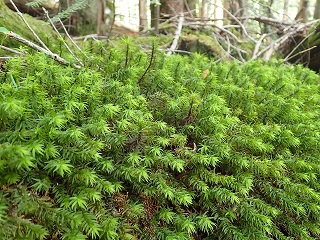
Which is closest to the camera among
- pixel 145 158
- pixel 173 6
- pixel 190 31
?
pixel 145 158

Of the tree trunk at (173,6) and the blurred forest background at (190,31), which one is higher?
the tree trunk at (173,6)

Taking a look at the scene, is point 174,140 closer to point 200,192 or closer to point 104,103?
point 200,192

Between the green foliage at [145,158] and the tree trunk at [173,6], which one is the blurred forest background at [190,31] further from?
the green foliage at [145,158]

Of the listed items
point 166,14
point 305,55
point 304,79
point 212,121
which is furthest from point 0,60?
point 305,55

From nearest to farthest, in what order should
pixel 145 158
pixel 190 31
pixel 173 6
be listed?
pixel 145 158 → pixel 190 31 → pixel 173 6

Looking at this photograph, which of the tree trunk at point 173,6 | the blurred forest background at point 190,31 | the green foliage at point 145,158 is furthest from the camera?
the tree trunk at point 173,6

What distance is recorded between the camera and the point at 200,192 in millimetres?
1414

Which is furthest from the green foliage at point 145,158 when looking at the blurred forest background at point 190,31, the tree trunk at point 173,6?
the tree trunk at point 173,6

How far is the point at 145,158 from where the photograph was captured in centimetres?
133

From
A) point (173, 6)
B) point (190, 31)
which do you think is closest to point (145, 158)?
point (190, 31)

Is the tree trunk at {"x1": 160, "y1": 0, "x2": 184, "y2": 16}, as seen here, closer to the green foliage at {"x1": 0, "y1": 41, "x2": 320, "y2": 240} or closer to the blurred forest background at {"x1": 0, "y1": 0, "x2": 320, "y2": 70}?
the blurred forest background at {"x1": 0, "y1": 0, "x2": 320, "y2": 70}

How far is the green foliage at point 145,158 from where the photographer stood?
42.6 inches

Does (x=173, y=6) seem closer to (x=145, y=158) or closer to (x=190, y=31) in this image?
(x=190, y=31)

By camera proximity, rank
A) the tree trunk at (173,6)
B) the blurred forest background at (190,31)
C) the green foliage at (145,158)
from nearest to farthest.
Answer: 1. the green foliage at (145,158)
2. the blurred forest background at (190,31)
3. the tree trunk at (173,6)
